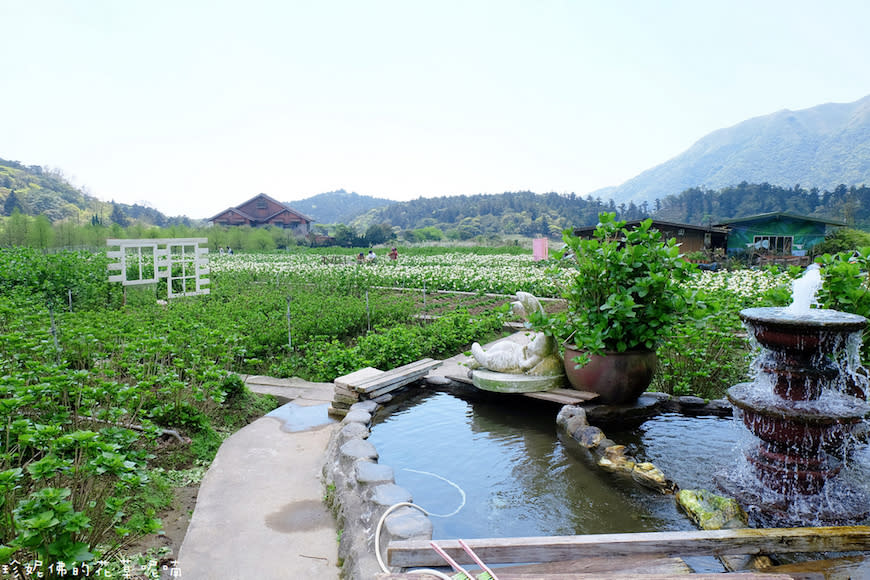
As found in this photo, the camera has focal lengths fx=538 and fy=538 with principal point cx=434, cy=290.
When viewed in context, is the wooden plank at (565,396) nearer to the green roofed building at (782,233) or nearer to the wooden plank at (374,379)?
the wooden plank at (374,379)

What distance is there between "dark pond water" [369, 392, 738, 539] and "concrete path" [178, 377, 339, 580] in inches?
23.1

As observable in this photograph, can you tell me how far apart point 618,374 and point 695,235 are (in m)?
22.9

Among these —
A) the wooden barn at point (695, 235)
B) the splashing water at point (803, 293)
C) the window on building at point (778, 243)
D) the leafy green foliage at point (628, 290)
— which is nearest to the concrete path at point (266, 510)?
the leafy green foliage at point (628, 290)

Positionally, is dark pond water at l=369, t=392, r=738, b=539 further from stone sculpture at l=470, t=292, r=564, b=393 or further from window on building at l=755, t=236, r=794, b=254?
window on building at l=755, t=236, r=794, b=254

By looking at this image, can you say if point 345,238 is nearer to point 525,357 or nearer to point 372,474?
point 525,357

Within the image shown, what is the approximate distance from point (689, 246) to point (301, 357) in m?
22.7

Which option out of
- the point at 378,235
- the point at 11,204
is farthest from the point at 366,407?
the point at 11,204

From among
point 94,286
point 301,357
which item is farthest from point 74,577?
point 94,286

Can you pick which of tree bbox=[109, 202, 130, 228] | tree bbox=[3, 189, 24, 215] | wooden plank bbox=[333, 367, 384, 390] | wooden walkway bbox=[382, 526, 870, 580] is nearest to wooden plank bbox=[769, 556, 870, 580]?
wooden walkway bbox=[382, 526, 870, 580]

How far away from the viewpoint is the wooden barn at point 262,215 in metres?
53.2

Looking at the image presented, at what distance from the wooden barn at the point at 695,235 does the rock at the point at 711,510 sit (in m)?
21.3

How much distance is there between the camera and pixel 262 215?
53.9 meters

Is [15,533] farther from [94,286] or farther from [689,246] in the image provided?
[689,246]

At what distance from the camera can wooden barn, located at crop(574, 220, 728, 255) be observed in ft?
78.4
